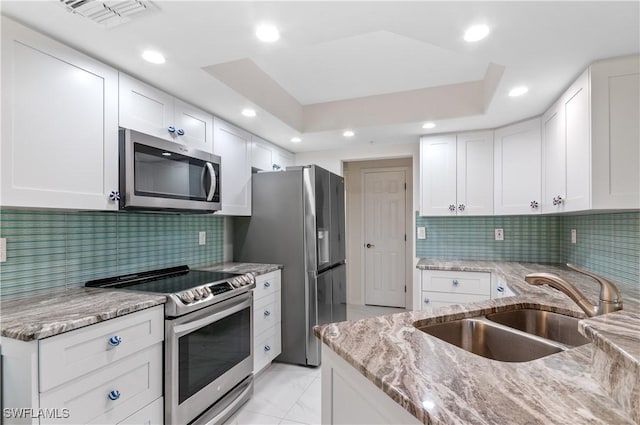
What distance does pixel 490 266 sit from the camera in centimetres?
286

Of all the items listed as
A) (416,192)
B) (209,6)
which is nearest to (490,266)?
(416,192)

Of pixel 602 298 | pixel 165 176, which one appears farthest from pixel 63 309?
pixel 602 298

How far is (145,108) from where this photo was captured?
1.90 metres

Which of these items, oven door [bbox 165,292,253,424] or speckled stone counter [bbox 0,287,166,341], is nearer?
speckled stone counter [bbox 0,287,166,341]

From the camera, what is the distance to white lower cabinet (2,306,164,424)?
113 cm

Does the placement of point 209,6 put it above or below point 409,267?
above

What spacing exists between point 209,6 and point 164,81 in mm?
810

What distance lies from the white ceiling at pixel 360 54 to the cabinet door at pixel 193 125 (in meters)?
0.07

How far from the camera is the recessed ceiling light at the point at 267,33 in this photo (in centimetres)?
146

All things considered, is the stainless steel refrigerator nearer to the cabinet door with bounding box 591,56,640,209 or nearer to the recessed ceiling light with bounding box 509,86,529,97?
the recessed ceiling light with bounding box 509,86,529,97

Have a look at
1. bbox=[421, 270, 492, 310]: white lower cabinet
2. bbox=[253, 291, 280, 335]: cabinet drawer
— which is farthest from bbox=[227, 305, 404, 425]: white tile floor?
bbox=[421, 270, 492, 310]: white lower cabinet

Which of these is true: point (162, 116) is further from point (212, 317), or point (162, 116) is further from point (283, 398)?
point (283, 398)

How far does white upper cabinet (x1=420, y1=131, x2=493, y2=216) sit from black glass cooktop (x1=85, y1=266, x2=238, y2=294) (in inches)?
83.8

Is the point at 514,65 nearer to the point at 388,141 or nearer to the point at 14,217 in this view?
the point at 388,141
